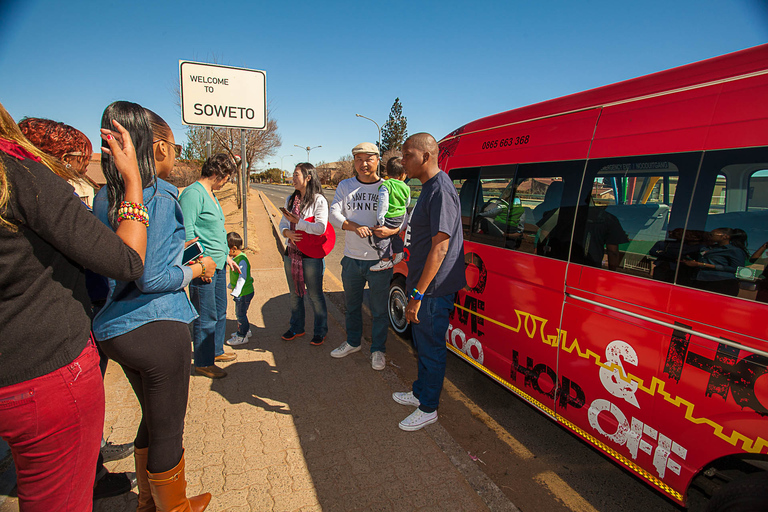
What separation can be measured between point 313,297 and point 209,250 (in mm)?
1238

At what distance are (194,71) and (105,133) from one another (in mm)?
5973

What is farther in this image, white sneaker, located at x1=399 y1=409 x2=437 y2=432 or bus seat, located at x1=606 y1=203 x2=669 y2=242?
white sneaker, located at x1=399 y1=409 x2=437 y2=432

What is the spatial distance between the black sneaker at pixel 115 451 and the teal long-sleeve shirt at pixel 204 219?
1421mm

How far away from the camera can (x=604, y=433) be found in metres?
2.24

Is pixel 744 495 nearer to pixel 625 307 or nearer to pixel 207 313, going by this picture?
pixel 625 307

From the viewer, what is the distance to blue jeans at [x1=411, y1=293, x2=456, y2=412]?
2.70 metres

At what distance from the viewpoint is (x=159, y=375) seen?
1.61m

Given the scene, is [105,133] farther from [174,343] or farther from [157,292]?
[174,343]

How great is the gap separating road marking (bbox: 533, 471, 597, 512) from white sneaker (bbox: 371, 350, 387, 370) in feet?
5.38

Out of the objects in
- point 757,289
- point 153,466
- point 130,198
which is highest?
point 130,198

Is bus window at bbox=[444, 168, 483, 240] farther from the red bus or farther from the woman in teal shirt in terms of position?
the woman in teal shirt

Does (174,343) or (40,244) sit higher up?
(40,244)

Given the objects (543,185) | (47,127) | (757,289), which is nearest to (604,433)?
(757,289)

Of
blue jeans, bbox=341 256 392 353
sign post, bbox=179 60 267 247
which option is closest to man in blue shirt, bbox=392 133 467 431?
blue jeans, bbox=341 256 392 353
